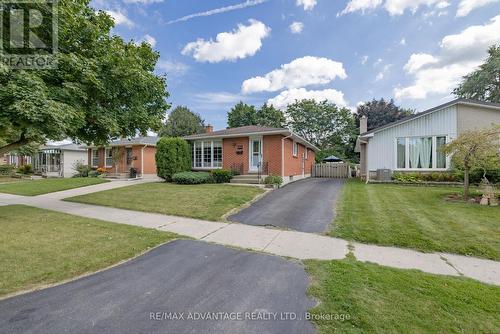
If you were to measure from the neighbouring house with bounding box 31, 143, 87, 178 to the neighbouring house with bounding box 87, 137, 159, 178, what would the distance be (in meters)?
5.07

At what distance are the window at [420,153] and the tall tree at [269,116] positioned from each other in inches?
1019

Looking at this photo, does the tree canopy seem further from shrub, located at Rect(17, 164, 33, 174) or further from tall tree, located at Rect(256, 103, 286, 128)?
shrub, located at Rect(17, 164, 33, 174)

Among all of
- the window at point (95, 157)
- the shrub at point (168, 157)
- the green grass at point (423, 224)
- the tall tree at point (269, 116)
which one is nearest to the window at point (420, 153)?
the green grass at point (423, 224)

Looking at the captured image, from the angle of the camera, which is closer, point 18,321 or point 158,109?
point 18,321

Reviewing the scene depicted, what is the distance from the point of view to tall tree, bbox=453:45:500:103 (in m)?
26.8

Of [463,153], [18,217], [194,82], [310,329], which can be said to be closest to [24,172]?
[194,82]

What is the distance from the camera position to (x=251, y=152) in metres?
15.4

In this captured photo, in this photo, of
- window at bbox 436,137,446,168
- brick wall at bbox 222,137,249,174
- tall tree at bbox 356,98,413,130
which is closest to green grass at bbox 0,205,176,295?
brick wall at bbox 222,137,249,174

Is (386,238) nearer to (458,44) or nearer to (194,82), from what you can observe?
(194,82)

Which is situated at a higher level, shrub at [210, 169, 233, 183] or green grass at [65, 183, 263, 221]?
shrub at [210, 169, 233, 183]

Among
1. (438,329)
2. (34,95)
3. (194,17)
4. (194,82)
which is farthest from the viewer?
(194,82)

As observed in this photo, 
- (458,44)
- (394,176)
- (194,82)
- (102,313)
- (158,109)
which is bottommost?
(102,313)

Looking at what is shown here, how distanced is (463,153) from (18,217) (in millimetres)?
14907

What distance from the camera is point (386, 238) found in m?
5.29
